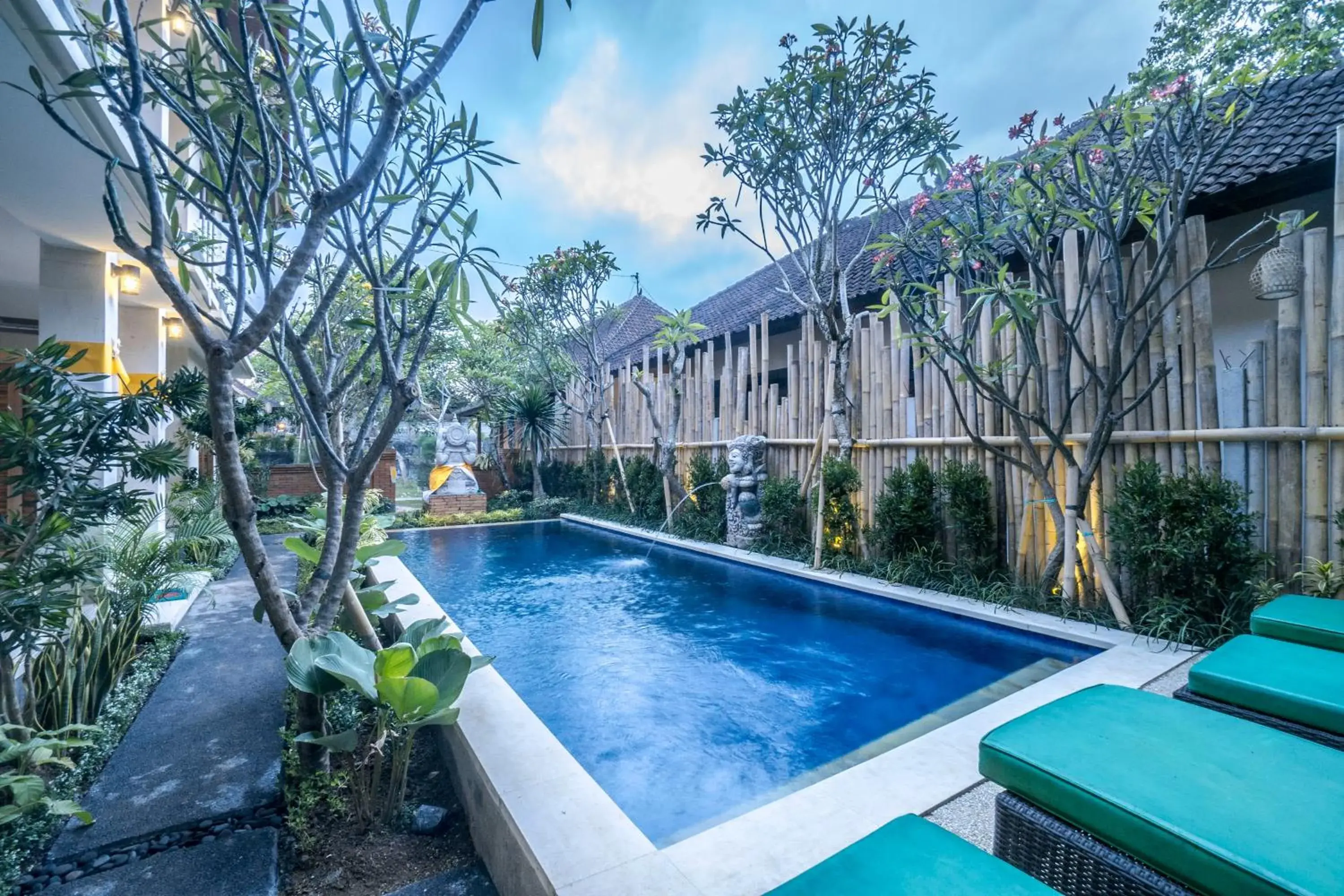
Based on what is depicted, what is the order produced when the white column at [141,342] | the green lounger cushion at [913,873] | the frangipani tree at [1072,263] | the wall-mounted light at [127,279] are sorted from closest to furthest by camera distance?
the green lounger cushion at [913,873] < the frangipani tree at [1072,263] < the wall-mounted light at [127,279] < the white column at [141,342]

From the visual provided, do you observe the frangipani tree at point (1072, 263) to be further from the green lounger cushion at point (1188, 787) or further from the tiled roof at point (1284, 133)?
the green lounger cushion at point (1188, 787)

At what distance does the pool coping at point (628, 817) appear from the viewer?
1.67 m

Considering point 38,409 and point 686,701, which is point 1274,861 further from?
point 38,409

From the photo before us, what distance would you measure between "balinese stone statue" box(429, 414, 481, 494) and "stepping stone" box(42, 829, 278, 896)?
11779 millimetres

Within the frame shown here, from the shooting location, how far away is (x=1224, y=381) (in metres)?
4.04

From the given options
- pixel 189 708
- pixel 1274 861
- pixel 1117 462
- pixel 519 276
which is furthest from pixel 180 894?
pixel 519 276

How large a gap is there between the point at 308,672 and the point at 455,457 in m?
12.9

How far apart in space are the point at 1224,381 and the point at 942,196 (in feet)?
8.03

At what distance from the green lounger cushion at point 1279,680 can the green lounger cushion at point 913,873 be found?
1430 millimetres

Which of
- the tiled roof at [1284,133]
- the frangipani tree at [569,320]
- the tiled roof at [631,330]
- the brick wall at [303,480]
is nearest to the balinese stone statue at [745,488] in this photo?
the tiled roof at [1284,133]

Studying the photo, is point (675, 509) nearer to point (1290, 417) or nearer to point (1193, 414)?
point (1193, 414)

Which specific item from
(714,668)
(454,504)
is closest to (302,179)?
(714,668)

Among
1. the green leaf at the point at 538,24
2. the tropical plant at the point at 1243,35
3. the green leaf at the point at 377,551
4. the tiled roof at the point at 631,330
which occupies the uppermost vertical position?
the tropical plant at the point at 1243,35

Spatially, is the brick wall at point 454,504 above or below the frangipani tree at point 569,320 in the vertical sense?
below
